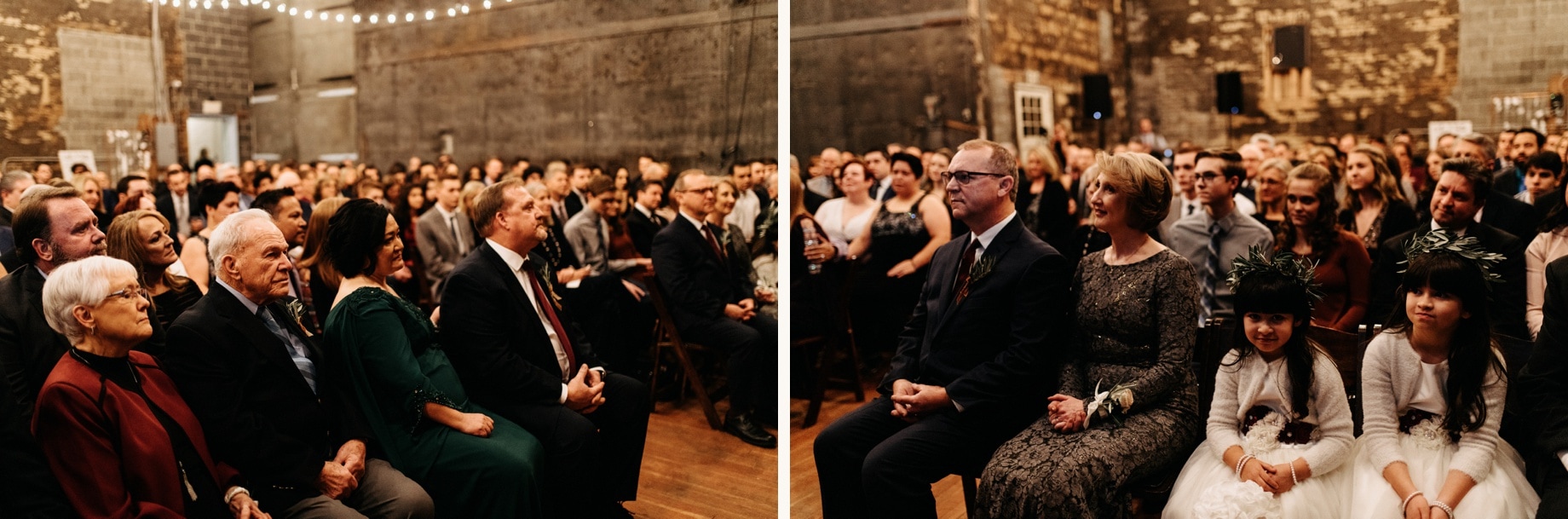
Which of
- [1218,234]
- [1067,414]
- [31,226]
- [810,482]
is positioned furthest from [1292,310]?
[31,226]

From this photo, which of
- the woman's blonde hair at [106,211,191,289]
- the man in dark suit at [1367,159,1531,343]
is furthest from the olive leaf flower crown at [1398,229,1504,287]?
the woman's blonde hair at [106,211,191,289]

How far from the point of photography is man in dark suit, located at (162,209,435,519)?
8.35ft

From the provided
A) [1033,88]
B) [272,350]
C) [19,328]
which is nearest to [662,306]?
[272,350]

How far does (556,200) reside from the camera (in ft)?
25.9

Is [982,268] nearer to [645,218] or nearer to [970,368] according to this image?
[970,368]

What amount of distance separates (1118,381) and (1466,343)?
781 mm

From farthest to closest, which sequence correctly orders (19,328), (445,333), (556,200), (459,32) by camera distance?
(459,32), (556,200), (445,333), (19,328)

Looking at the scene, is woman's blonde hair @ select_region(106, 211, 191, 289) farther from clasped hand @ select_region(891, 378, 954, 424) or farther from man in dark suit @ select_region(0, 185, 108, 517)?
clasped hand @ select_region(891, 378, 954, 424)

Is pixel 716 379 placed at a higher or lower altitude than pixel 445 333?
lower

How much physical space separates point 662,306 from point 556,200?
3351 millimetres

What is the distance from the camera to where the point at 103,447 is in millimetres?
2221

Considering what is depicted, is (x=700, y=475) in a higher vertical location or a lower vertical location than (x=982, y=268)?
lower

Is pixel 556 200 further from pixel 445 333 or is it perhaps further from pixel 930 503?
pixel 930 503

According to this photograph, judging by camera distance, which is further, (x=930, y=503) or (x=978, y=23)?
(x=978, y=23)
